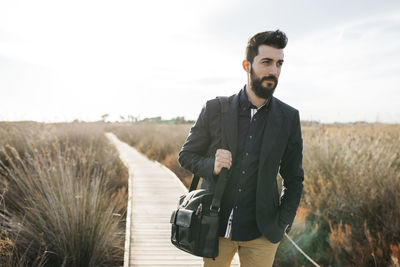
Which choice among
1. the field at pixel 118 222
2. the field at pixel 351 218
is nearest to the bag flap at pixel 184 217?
the field at pixel 118 222

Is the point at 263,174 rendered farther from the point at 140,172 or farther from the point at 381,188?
the point at 140,172

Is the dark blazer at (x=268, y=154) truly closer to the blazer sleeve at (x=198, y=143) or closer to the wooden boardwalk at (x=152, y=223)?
the blazer sleeve at (x=198, y=143)

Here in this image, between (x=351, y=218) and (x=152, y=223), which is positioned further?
(x=152, y=223)

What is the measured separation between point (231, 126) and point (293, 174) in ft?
1.52

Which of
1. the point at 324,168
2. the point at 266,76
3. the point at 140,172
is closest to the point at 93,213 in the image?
the point at 266,76

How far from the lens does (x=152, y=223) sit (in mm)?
5160

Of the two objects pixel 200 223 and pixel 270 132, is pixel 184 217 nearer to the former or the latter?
pixel 200 223

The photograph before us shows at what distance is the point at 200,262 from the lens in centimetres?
383

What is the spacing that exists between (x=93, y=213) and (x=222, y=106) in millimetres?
2648

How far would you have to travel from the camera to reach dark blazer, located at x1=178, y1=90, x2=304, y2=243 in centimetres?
177

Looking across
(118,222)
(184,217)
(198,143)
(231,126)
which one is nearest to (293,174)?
(231,126)

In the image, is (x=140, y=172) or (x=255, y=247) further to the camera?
(x=140, y=172)

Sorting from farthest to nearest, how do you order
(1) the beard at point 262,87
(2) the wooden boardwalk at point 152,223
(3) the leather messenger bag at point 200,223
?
1. (2) the wooden boardwalk at point 152,223
2. (1) the beard at point 262,87
3. (3) the leather messenger bag at point 200,223

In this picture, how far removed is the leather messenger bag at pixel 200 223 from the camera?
5.41 feet
